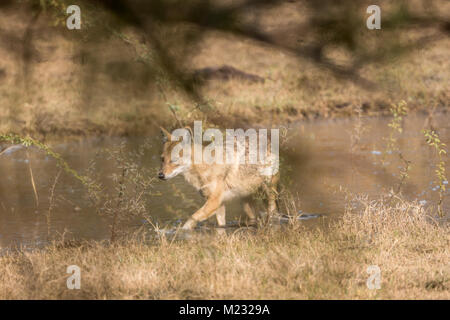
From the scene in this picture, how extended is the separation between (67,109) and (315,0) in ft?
32.0

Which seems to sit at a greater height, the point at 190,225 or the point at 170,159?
the point at 170,159

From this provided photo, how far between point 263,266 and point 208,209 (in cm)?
219

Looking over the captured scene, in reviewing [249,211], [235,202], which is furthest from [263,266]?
[235,202]

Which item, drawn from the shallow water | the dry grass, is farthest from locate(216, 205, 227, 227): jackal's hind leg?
the dry grass

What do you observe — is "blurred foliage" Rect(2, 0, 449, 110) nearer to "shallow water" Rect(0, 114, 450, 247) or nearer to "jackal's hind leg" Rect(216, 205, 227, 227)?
"shallow water" Rect(0, 114, 450, 247)

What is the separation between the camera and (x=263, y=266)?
16.0ft

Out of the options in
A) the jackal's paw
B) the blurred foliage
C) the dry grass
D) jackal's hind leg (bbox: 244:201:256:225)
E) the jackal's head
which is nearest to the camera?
the blurred foliage

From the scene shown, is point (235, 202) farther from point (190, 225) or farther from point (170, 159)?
point (190, 225)

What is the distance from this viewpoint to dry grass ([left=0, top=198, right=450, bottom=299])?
4.43 m

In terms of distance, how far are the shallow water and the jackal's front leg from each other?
6.8 inches

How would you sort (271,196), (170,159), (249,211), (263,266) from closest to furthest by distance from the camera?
(263,266)
(271,196)
(170,159)
(249,211)

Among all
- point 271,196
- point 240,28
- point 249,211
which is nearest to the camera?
point 240,28

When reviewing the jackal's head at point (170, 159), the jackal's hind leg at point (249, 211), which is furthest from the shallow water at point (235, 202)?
the jackal's head at point (170, 159)
